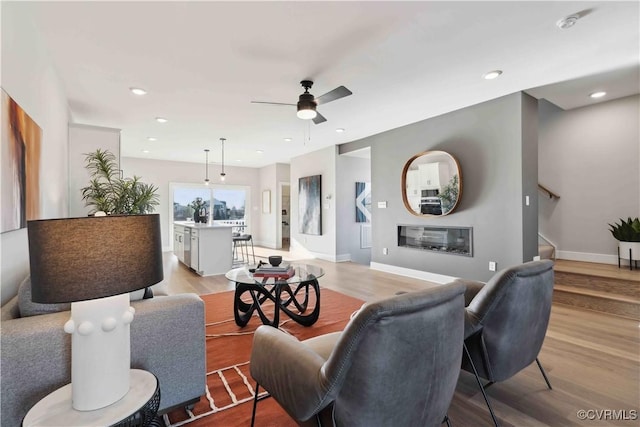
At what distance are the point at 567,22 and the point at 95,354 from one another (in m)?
3.64

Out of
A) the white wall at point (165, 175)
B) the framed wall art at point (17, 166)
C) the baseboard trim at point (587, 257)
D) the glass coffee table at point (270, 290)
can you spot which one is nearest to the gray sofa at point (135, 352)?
the framed wall art at point (17, 166)

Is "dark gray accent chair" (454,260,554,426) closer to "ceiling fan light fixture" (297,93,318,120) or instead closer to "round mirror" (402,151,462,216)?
"ceiling fan light fixture" (297,93,318,120)

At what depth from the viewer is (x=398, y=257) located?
549 centimetres

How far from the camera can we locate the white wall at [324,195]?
22.6ft

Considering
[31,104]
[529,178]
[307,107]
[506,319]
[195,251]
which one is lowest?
[195,251]

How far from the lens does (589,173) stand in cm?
453

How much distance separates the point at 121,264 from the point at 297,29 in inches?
87.4

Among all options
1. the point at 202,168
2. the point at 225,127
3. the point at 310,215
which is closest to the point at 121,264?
the point at 225,127

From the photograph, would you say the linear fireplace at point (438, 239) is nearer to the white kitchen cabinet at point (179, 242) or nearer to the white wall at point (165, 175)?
the white kitchen cabinet at point (179, 242)

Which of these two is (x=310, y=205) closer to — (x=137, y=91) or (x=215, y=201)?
(x=215, y=201)

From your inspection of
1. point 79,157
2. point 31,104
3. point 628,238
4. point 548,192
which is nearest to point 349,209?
point 548,192

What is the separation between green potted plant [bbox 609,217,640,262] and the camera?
150 inches

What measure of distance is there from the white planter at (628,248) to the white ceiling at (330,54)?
198 centimetres
